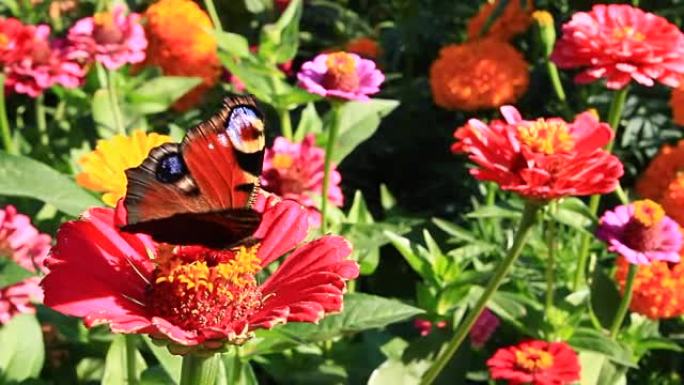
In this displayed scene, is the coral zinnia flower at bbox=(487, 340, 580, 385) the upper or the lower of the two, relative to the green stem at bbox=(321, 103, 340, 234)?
lower

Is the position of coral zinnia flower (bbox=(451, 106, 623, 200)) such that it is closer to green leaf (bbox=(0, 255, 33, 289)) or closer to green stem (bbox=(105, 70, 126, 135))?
green leaf (bbox=(0, 255, 33, 289))

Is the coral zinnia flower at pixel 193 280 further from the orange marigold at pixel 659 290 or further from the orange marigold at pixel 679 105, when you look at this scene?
the orange marigold at pixel 679 105

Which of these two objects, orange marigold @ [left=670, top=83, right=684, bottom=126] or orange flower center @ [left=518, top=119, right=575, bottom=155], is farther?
orange marigold @ [left=670, top=83, right=684, bottom=126]

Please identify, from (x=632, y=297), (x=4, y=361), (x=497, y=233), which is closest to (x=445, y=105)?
(x=497, y=233)

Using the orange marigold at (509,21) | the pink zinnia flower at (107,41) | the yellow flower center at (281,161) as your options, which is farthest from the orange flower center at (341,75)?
the orange marigold at (509,21)

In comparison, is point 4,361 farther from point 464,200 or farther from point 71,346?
point 464,200

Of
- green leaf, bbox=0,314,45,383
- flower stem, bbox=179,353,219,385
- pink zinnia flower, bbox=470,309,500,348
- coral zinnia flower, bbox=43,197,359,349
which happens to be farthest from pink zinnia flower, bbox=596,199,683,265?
green leaf, bbox=0,314,45,383
